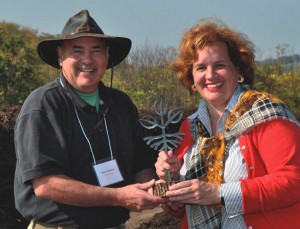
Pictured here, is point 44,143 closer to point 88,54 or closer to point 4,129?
point 88,54

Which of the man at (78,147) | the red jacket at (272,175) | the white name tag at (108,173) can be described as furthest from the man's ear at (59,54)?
the red jacket at (272,175)

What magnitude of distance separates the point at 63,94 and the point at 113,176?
0.60 meters

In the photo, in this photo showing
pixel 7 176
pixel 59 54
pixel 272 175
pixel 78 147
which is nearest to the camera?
pixel 272 175

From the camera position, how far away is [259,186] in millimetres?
2803

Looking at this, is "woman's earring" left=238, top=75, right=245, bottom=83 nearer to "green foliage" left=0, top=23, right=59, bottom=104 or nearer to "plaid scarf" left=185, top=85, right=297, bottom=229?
"plaid scarf" left=185, top=85, right=297, bottom=229

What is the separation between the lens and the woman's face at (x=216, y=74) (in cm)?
319

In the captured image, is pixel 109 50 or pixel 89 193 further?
pixel 109 50

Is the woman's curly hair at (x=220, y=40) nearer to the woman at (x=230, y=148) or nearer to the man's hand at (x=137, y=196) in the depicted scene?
the woman at (x=230, y=148)

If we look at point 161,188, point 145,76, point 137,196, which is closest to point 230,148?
point 161,188

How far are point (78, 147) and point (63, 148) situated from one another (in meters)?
0.12

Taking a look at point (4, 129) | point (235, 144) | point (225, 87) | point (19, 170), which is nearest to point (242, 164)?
point (235, 144)

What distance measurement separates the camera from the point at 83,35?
10.5 ft

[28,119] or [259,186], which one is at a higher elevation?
[28,119]

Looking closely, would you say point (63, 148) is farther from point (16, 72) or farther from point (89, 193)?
point (16, 72)
